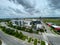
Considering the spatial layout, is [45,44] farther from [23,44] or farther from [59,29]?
[59,29]

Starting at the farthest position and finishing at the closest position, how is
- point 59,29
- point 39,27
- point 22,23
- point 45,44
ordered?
point 22,23 < point 39,27 < point 59,29 < point 45,44

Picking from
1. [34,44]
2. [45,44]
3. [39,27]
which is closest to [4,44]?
[34,44]

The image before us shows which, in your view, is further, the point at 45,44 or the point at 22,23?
the point at 22,23

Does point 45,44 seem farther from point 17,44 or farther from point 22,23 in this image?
point 22,23

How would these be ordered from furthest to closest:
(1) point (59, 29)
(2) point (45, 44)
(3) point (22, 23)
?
(3) point (22, 23)
(1) point (59, 29)
(2) point (45, 44)

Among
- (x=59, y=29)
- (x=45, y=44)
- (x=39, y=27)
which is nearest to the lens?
(x=45, y=44)

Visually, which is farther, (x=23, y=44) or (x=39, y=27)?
(x=39, y=27)

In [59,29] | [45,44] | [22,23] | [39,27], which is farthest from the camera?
[22,23]

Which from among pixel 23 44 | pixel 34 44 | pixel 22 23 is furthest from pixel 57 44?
pixel 22 23
